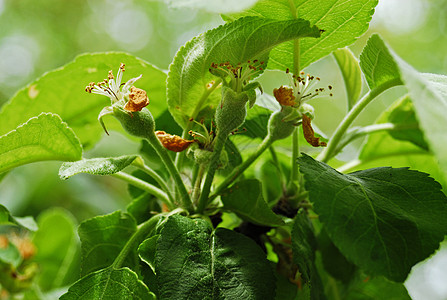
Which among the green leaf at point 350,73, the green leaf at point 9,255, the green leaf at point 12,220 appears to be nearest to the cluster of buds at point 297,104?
the green leaf at point 350,73

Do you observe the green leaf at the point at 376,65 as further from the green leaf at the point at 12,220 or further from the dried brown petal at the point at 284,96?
the green leaf at the point at 12,220

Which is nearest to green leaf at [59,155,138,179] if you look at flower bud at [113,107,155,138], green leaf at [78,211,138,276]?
flower bud at [113,107,155,138]

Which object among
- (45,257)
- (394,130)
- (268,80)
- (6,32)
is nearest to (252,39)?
(394,130)

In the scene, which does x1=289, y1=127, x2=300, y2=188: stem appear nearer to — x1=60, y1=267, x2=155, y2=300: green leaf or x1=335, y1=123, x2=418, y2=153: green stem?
x1=335, y1=123, x2=418, y2=153: green stem

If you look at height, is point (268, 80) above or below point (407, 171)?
below

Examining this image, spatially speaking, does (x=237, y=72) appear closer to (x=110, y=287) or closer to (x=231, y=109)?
(x=231, y=109)

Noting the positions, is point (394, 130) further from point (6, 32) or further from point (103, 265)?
point (6, 32)
